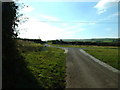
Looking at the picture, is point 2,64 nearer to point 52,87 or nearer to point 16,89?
point 16,89

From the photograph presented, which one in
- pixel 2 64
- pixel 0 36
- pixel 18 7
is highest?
pixel 18 7

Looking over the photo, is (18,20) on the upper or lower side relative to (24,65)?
upper

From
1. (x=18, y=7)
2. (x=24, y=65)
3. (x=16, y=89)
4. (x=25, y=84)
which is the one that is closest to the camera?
(x=16, y=89)

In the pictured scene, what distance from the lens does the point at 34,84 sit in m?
7.54

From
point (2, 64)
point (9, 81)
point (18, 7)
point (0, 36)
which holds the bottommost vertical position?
point (9, 81)

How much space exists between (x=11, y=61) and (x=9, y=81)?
1038 millimetres

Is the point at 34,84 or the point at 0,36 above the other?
the point at 0,36

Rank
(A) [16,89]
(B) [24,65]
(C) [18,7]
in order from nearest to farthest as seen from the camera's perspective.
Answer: (A) [16,89]
(B) [24,65]
(C) [18,7]

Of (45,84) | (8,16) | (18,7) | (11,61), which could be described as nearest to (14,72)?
A: (11,61)

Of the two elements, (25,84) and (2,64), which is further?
(25,84)

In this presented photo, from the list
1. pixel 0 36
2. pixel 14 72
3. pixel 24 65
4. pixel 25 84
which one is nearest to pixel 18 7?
pixel 0 36

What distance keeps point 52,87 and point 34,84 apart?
953 mm

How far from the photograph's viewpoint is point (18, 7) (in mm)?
9477

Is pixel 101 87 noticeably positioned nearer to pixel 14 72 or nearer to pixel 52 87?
pixel 52 87
